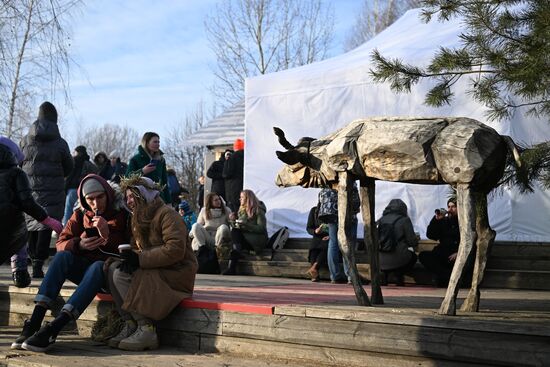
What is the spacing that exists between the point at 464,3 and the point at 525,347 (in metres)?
3.54

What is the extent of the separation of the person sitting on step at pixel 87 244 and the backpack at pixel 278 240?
5403 mm

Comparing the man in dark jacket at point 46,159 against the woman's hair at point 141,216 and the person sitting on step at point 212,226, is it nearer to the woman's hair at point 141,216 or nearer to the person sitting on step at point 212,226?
the person sitting on step at point 212,226

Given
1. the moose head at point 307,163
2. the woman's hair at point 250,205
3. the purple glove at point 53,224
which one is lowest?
the purple glove at point 53,224

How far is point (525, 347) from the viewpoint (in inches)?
195

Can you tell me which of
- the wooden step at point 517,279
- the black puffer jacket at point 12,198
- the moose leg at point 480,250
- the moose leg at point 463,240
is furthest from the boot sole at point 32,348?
the wooden step at point 517,279

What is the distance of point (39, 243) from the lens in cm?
978

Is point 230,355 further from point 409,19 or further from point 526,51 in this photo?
point 409,19

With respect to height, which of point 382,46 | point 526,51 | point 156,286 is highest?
point 382,46

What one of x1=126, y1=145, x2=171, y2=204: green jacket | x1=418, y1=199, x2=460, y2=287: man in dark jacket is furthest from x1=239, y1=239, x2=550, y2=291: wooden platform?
x1=126, y1=145, x2=171, y2=204: green jacket

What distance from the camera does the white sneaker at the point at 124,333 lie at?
6.95 m

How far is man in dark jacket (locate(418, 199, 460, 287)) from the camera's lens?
33.2ft

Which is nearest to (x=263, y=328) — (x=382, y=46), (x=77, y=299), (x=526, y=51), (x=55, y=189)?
(x=77, y=299)

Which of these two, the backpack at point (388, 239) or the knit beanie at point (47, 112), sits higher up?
the knit beanie at point (47, 112)

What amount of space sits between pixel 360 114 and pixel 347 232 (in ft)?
21.9
